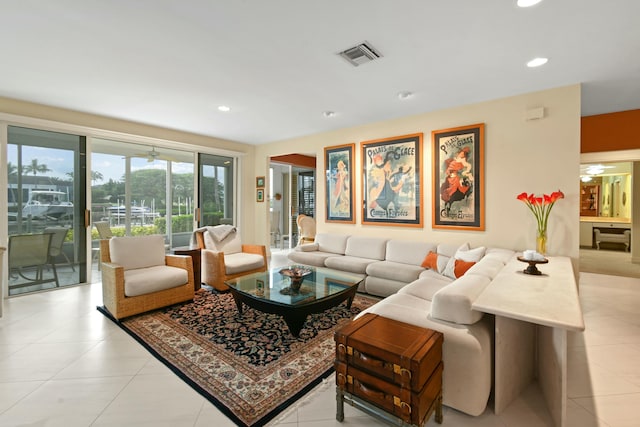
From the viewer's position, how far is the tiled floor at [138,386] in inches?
65.4

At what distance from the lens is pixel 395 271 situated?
12.1 feet

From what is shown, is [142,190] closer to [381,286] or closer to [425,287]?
[381,286]

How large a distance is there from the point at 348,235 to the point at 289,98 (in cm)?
242

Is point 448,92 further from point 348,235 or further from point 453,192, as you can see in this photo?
point 348,235

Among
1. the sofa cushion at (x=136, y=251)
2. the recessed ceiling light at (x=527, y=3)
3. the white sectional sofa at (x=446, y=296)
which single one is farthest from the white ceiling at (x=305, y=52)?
the white sectional sofa at (x=446, y=296)

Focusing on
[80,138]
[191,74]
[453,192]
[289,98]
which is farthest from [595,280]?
[80,138]

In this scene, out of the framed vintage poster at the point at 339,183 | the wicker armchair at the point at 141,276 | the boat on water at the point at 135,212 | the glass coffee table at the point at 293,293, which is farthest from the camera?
the boat on water at the point at 135,212

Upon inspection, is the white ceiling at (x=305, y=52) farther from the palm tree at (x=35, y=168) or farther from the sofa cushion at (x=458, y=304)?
the sofa cushion at (x=458, y=304)

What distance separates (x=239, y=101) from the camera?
3795 millimetres

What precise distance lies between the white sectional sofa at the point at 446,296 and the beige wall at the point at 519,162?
0.42 metres

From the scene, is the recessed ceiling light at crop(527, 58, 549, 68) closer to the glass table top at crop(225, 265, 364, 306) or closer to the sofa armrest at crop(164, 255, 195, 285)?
the glass table top at crop(225, 265, 364, 306)

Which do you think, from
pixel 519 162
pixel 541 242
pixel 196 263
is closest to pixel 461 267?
pixel 541 242

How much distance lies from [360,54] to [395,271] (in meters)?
2.50

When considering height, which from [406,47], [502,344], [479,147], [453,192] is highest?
[406,47]
